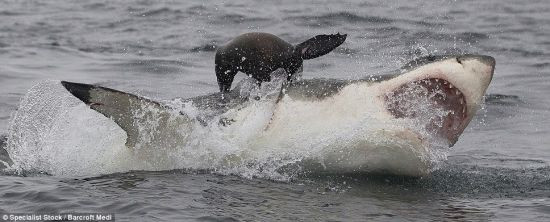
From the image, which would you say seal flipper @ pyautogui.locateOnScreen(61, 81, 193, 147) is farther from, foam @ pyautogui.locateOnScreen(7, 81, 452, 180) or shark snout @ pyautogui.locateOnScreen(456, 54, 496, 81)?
shark snout @ pyautogui.locateOnScreen(456, 54, 496, 81)

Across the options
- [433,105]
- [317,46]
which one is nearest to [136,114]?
[317,46]

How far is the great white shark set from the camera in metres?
5.56

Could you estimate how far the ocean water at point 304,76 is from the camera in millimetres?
5492

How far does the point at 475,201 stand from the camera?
19.1 feet

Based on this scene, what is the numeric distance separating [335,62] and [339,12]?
4826 mm

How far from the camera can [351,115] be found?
581 cm

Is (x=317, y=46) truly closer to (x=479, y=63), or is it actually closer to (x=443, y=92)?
(x=443, y=92)

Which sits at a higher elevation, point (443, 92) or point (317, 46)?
point (317, 46)

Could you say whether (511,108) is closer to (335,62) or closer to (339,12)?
(335,62)

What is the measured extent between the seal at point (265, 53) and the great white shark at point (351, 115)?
225 millimetres

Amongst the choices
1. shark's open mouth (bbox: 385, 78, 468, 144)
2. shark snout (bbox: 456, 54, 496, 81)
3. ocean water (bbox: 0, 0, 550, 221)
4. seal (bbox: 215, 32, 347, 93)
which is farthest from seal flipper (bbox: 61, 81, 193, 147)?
shark snout (bbox: 456, 54, 496, 81)

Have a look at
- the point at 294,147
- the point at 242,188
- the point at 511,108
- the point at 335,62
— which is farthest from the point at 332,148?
the point at 335,62

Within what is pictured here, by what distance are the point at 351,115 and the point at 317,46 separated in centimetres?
75

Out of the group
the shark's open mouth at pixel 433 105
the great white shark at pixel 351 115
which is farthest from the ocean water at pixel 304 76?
the shark's open mouth at pixel 433 105
